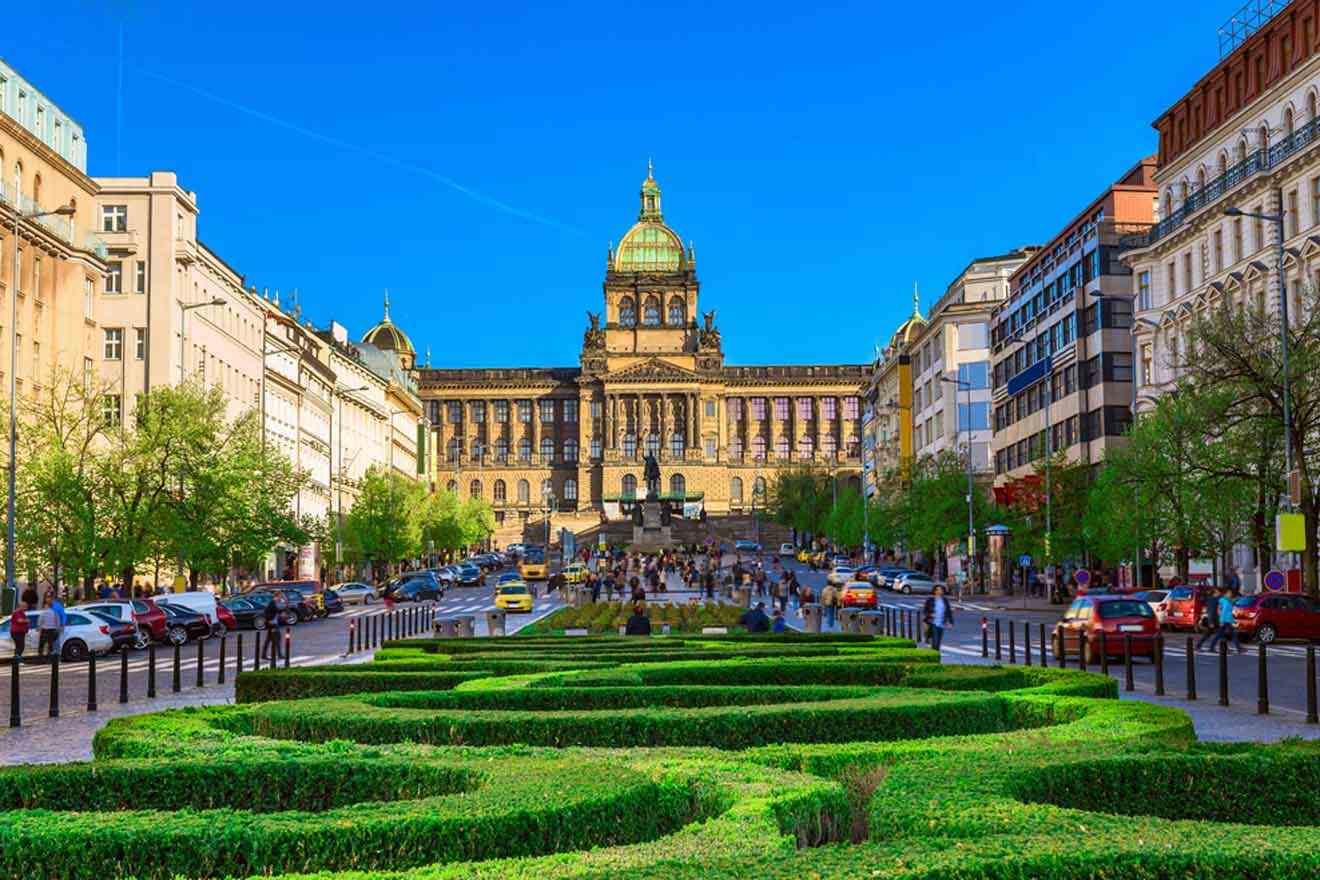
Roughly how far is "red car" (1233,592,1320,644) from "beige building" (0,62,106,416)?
41.4 metres

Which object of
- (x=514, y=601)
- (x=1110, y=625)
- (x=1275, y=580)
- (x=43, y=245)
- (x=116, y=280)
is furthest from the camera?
(x=116, y=280)

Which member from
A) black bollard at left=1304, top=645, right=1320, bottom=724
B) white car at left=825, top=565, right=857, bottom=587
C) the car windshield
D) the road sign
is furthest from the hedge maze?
white car at left=825, top=565, right=857, bottom=587

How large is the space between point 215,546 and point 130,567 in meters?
4.00

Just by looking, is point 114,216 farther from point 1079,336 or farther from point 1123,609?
point 1123,609

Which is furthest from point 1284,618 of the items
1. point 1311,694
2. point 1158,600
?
point 1311,694

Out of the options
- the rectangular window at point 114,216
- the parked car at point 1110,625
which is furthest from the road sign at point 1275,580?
the rectangular window at point 114,216

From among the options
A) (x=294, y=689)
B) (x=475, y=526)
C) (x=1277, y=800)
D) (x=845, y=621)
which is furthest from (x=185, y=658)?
(x=475, y=526)

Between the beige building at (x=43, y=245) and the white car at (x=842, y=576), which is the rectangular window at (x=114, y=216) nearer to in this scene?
the beige building at (x=43, y=245)

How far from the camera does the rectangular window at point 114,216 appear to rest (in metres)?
81.9

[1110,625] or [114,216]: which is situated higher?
[114,216]

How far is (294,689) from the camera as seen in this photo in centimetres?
2069

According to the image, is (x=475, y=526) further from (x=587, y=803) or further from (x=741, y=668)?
(x=587, y=803)

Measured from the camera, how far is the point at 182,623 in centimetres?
5006

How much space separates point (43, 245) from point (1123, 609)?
155 feet
